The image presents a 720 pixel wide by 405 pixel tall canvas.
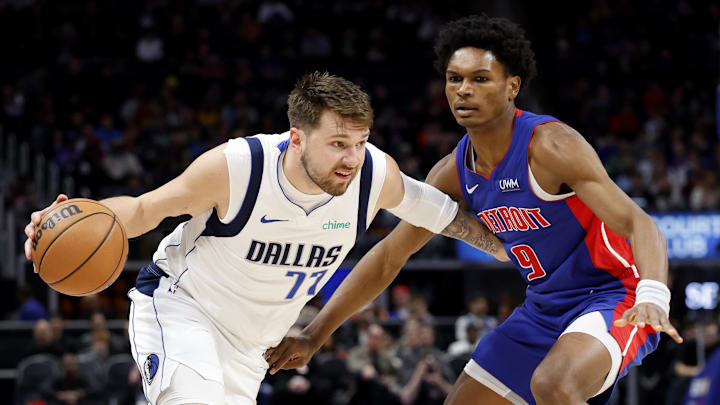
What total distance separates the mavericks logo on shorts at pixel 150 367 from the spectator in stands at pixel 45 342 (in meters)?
6.40

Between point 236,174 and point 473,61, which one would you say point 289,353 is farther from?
point 473,61

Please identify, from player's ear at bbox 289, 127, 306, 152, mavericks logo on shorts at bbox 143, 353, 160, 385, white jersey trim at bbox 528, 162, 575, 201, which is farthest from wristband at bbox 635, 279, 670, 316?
mavericks logo on shorts at bbox 143, 353, 160, 385

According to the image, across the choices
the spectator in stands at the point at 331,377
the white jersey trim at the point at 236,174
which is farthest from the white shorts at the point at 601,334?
the spectator in stands at the point at 331,377

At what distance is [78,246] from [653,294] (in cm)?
235

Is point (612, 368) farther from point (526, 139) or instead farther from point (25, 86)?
point (25, 86)

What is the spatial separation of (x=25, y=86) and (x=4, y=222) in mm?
3680

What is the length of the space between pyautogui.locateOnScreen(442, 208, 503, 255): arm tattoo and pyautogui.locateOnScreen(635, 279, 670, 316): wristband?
1.16 meters

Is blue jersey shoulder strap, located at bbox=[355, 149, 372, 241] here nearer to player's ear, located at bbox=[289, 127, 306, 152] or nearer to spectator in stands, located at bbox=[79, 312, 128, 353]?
player's ear, located at bbox=[289, 127, 306, 152]

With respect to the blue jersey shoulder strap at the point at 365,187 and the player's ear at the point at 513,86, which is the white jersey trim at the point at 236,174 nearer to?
the blue jersey shoulder strap at the point at 365,187

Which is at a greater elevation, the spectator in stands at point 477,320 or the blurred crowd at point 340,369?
the spectator in stands at point 477,320

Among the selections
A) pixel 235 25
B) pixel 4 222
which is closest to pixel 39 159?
pixel 4 222

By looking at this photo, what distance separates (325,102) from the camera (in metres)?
4.21

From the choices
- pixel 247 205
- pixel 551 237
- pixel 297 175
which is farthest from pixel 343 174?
pixel 551 237

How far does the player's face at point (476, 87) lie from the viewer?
4730mm
